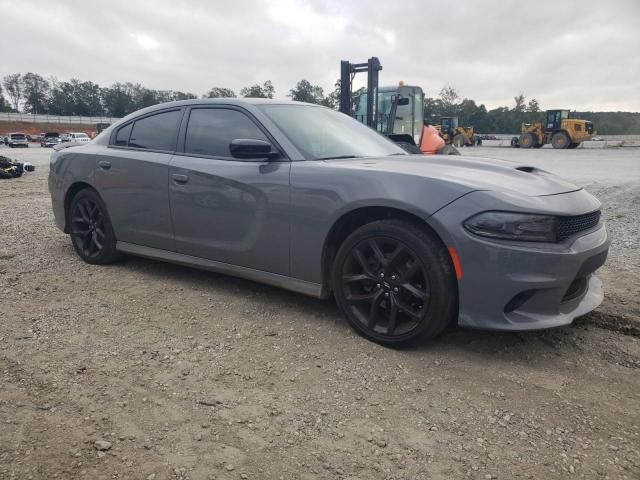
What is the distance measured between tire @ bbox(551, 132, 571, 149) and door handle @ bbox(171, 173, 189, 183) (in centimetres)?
2972

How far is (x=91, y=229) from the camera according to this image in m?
4.63

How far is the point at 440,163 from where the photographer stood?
3133 mm

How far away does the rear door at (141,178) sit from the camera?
3.97m

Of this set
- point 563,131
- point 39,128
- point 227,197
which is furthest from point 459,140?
point 39,128

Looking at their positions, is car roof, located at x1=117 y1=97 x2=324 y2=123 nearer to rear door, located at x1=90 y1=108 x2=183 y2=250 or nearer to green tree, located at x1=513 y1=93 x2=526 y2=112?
rear door, located at x1=90 y1=108 x2=183 y2=250

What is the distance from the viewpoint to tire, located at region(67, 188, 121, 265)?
4.48 metres

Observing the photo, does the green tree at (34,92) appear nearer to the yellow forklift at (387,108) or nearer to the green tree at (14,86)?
the green tree at (14,86)

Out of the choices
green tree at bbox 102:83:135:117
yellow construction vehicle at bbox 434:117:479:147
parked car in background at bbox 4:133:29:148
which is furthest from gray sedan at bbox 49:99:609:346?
green tree at bbox 102:83:135:117

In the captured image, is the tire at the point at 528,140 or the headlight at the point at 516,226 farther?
the tire at the point at 528,140

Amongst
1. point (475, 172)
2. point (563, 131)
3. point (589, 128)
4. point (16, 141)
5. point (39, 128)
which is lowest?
point (475, 172)

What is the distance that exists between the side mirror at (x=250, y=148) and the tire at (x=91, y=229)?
1.82 meters

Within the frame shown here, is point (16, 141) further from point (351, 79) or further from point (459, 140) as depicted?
point (351, 79)

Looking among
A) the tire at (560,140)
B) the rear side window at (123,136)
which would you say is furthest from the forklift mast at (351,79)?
the tire at (560,140)

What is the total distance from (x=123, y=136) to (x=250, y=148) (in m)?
1.84
